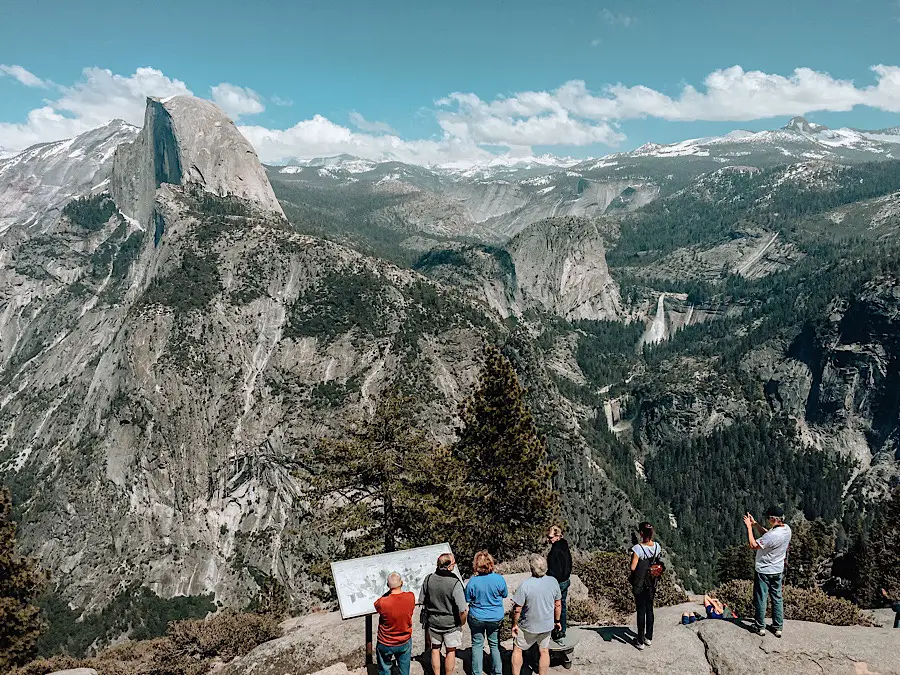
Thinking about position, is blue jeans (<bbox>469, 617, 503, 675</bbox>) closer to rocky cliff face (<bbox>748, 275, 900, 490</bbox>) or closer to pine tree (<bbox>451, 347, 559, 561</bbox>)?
pine tree (<bbox>451, 347, 559, 561</bbox>)

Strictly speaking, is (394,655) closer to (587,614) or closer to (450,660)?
(450,660)

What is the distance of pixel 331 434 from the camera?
336 ft

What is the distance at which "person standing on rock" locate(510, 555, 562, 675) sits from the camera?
12211mm

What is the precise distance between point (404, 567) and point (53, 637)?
296ft

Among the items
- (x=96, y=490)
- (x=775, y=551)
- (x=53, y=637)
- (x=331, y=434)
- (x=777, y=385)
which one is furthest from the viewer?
(x=777, y=385)

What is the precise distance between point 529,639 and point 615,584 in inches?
540

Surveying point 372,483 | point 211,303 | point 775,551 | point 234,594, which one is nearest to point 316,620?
point 372,483

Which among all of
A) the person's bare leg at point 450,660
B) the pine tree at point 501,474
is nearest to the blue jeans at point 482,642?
the person's bare leg at point 450,660

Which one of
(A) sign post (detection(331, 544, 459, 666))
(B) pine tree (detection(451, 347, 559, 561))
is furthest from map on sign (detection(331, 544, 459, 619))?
(B) pine tree (detection(451, 347, 559, 561))

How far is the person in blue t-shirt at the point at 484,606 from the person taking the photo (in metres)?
12.1

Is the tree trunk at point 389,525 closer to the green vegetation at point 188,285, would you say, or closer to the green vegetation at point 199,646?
the green vegetation at point 199,646

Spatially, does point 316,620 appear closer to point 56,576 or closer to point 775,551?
point 775,551

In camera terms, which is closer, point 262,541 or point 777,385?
point 262,541

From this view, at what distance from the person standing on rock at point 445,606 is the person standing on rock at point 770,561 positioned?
24.7ft
